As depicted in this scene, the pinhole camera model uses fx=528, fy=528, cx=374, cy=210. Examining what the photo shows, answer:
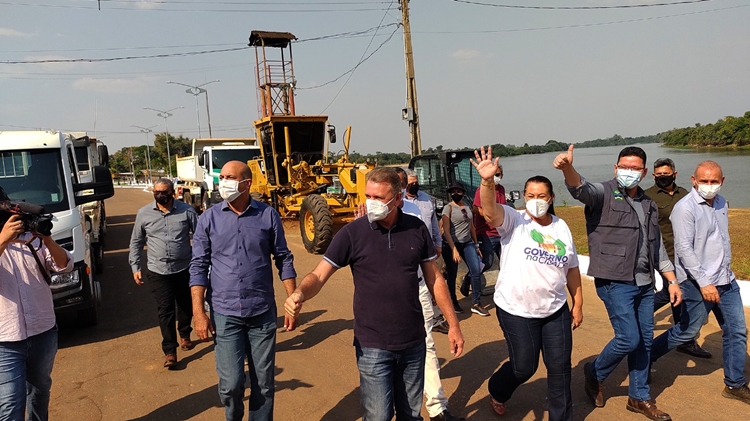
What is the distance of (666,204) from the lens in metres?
5.23

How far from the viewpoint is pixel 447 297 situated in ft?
10.2

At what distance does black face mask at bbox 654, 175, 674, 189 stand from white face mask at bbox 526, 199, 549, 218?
255cm

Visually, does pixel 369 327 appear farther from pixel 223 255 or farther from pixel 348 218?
pixel 348 218

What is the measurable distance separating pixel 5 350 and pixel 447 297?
260 centimetres

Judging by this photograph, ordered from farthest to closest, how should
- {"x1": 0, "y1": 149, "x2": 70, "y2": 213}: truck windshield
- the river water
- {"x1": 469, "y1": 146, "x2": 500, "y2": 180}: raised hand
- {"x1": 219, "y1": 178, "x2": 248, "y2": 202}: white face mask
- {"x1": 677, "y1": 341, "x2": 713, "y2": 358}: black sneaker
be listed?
the river water
{"x1": 0, "y1": 149, "x2": 70, "y2": 213}: truck windshield
{"x1": 677, "y1": 341, "x2": 713, "y2": 358}: black sneaker
{"x1": 219, "y1": 178, "x2": 248, "y2": 202}: white face mask
{"x1": 469, "y1": 146, "x2": 500, "y2": 180}: raised hand

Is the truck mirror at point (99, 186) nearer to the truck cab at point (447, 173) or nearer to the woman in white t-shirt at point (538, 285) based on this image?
the woman in white t-shirt at point (538, 285)

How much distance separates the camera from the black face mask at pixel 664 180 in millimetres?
5262

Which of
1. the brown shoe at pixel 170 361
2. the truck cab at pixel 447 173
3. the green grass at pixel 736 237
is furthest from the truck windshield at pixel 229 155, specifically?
the brown shoe at pixel 170 361

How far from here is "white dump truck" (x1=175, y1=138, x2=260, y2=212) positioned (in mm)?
16828

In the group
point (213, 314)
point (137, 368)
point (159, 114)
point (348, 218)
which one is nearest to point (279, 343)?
point (137, 368)

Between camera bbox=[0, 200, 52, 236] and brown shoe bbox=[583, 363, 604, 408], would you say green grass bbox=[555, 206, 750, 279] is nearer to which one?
brown shoe bbox=[583, 363, 604, 408]

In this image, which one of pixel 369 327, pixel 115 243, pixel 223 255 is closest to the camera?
pixel 369 327

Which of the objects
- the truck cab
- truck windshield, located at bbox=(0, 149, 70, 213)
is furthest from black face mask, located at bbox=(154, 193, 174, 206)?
the truck cab

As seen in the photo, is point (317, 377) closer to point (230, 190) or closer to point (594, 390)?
point (230, 190)
